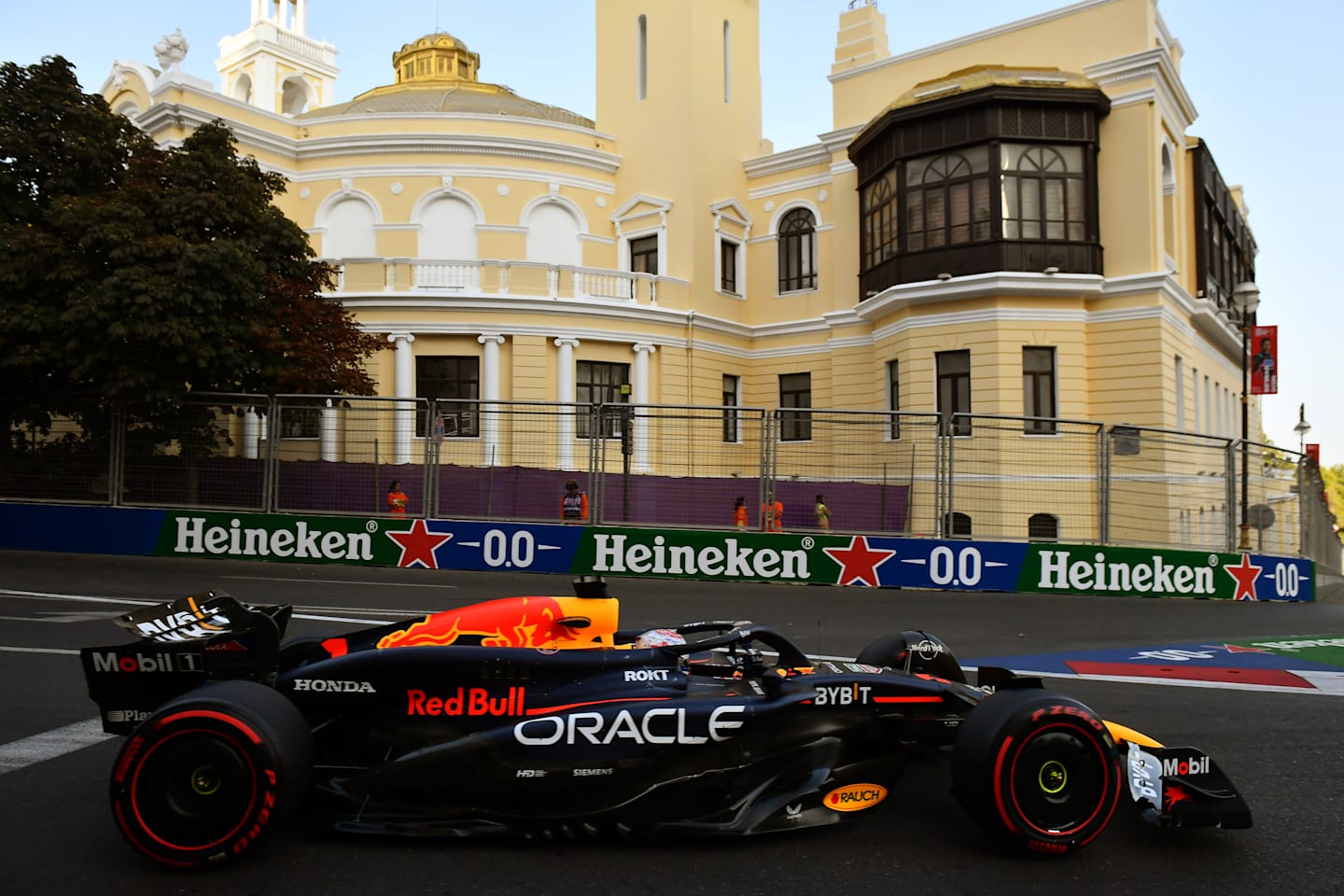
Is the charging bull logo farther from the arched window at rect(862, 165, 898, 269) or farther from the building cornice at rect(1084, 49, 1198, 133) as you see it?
the building cornice at rect(1084, 49, 1198, 133)

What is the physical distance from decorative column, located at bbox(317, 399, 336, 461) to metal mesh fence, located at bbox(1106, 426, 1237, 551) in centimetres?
1135

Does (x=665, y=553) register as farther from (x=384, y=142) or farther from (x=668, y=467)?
(x=384, y=142)

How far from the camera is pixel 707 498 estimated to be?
14.4 meters

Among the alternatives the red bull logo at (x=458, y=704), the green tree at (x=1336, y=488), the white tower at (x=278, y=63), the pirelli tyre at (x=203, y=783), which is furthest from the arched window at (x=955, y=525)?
the green tree at (x=1336, y=488)

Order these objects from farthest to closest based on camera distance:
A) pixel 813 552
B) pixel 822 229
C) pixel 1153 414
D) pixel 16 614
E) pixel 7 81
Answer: pixel 822 229
pixel 1153 414
pixel 7 81
pixel 813 552
pixel 16 614

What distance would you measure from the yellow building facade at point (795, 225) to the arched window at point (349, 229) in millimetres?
65

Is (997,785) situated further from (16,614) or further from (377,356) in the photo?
(377,356)

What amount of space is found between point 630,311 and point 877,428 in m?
15.9

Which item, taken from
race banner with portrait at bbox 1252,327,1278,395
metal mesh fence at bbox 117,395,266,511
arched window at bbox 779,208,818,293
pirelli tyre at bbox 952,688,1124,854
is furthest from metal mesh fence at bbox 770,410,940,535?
arched window at bbox 779,208,818,293

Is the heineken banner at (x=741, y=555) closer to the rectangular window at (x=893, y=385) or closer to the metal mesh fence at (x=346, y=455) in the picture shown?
the metal mesh fence at (x=346, y=455)

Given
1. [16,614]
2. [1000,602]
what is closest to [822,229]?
[1000,602]

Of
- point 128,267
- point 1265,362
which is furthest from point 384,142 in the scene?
point 1265,362

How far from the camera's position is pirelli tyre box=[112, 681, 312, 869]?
12.9 ft

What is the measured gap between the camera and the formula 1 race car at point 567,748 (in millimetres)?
3959
